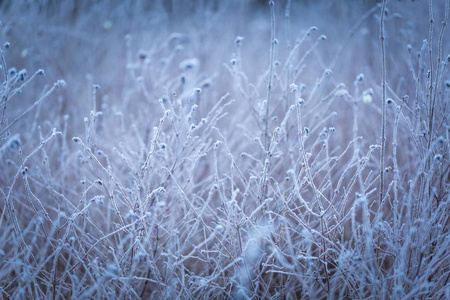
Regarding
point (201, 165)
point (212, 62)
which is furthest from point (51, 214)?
point (212, 62)

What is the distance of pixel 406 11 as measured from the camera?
2988 mm

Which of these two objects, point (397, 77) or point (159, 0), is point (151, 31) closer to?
point (159, 0)

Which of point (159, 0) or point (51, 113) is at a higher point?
point (159, 0)

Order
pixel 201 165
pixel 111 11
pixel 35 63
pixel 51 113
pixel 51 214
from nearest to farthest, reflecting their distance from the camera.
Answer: pixel 51 214, pixel 201 165, pixel 51 113, pixel 35 63, pixel 111 11

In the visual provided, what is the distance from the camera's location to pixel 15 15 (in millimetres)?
Answer: 2926

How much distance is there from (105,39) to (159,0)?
0.63 meters

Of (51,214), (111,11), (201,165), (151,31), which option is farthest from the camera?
(151,31)

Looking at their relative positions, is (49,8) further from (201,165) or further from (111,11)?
(201,165)

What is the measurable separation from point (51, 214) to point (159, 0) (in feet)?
7.86

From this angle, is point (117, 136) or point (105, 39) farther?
point (105, 39)

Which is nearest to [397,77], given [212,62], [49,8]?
[212,62]

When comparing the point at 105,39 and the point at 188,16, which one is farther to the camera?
the point at 188,16

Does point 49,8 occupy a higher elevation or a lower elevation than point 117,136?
higher

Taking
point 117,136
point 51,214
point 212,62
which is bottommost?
point 51,214
